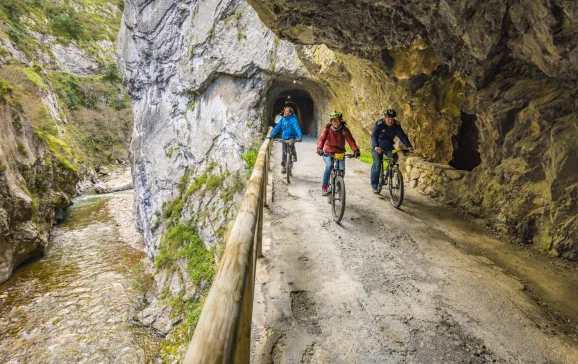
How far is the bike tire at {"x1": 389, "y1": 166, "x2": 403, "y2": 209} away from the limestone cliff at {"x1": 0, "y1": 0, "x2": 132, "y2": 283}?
15.9m

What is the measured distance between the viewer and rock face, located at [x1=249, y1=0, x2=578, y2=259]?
388 cm

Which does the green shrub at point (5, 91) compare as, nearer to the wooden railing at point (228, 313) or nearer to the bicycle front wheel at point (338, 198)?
the bicycle front wheel at point (338, 198)

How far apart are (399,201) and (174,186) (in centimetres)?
1784

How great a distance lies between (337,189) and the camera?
19.0ft

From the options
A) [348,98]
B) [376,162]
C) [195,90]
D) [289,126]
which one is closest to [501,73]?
[376,162]

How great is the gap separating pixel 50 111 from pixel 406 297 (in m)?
35.8

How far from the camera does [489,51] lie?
15.2ft

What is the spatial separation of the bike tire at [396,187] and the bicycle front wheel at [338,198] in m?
1.41

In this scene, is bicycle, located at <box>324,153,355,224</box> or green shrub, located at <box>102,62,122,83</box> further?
green shrub, located at <box>102,62,122,83</box>

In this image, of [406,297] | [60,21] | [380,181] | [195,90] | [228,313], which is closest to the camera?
[228,313]

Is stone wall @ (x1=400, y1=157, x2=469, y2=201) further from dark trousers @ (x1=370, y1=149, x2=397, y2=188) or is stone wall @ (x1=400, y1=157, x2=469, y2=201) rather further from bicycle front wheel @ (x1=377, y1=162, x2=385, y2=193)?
dark trousers @ (x1=370, y1=149, x2=397, y2=188)

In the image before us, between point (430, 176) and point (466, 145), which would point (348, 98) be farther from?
Answer: point (430, 176)

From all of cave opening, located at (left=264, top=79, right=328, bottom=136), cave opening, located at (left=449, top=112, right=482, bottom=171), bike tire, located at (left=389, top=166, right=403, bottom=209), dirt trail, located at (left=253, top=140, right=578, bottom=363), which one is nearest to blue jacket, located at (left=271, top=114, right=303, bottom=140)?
bike tire, located at (left=389, top=166, right=403, bottom=209)

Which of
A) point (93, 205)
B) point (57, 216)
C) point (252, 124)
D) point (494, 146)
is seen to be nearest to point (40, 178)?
point (57, 216)
